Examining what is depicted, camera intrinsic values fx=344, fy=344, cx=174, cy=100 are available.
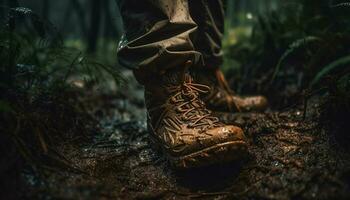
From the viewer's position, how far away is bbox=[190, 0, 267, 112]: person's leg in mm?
1995

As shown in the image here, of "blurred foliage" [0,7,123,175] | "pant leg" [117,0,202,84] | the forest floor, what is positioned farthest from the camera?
"pant leg" [117,0,202,84]

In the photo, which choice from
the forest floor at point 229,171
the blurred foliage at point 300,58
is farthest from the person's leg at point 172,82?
the blurred foliage at point 300,58

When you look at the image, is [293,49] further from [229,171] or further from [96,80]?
[96,80]

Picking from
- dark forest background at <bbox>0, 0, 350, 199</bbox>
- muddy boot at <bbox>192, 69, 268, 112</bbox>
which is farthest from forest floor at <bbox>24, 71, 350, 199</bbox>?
muddy boot at <bbox>192, 69, 268, 112</bbox>

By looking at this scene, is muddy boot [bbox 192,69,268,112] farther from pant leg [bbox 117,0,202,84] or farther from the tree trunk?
the tree trunk

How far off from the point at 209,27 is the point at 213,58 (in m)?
0.20

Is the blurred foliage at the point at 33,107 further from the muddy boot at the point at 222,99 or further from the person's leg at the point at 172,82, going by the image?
the muddy boot at the point at 222,99

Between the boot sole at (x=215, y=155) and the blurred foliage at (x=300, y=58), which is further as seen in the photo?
the blurred foliage at (x=300, y=58)

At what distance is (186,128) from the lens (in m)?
1.53

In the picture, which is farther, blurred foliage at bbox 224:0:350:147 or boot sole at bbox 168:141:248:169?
blurred foliage at bbox 224:0:350:147

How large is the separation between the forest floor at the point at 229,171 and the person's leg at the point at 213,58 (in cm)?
24

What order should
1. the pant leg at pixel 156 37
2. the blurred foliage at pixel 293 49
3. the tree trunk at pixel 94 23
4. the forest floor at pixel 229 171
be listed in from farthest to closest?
the tree trunk at pixel 94 23, the blurred foliage at pixel 293 49, the pant leg at pixel 156 37, the forest floor at pixel 229 171

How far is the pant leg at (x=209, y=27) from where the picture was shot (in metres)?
1.97

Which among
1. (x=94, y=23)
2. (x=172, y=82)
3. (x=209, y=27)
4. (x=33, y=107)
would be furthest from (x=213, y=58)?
(x=94, y=23)
